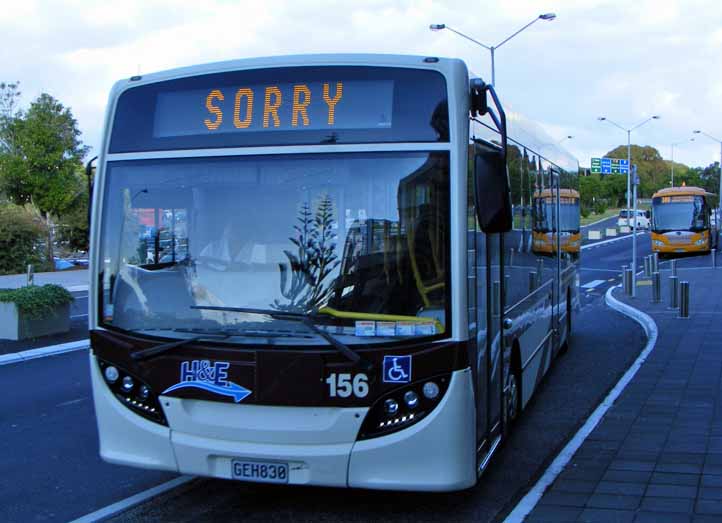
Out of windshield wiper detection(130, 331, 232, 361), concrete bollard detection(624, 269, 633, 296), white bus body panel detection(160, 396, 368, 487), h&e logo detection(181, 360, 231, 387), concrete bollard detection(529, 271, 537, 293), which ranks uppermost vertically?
concrete bollard detection(529, 271, 537, 293)

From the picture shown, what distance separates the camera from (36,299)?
48.1 ft

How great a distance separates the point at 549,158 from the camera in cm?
1009

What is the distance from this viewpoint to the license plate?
491 cm

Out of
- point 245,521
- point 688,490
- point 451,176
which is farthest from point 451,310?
point 688,490

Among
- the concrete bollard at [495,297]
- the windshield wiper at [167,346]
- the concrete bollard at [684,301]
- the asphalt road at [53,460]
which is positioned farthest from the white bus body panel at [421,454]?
the concrete bollard at [684,301]

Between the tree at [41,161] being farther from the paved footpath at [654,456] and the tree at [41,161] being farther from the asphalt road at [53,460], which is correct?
the paved footpath at [654,456]

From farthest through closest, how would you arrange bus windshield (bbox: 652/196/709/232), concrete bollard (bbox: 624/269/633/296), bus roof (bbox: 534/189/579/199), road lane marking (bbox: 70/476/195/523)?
bus windshield (bbox: 652/196/709/232) < concrete bollard (bbox: 624/269/633/296) < bus roof (bbox: 534/189/579/199) < road lane marking (bbox: 70/476/195/523)

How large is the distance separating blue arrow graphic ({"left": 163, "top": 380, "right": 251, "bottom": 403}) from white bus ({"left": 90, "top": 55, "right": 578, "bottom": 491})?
14 millimetres

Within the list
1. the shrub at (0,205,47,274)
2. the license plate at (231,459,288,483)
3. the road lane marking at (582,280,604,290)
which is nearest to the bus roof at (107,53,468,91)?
the license plate at (231,459,288,483)

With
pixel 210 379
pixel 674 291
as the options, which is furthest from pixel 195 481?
pixel 674 291

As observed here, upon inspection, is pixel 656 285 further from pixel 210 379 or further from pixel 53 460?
pixel 210 379

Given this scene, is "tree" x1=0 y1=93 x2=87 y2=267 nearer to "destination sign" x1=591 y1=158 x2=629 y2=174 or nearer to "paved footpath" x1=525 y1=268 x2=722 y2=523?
"destination sign" x1=591 y1=158 x2=629 y2=174

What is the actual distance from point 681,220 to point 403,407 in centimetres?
4071

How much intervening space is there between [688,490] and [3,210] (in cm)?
2936
